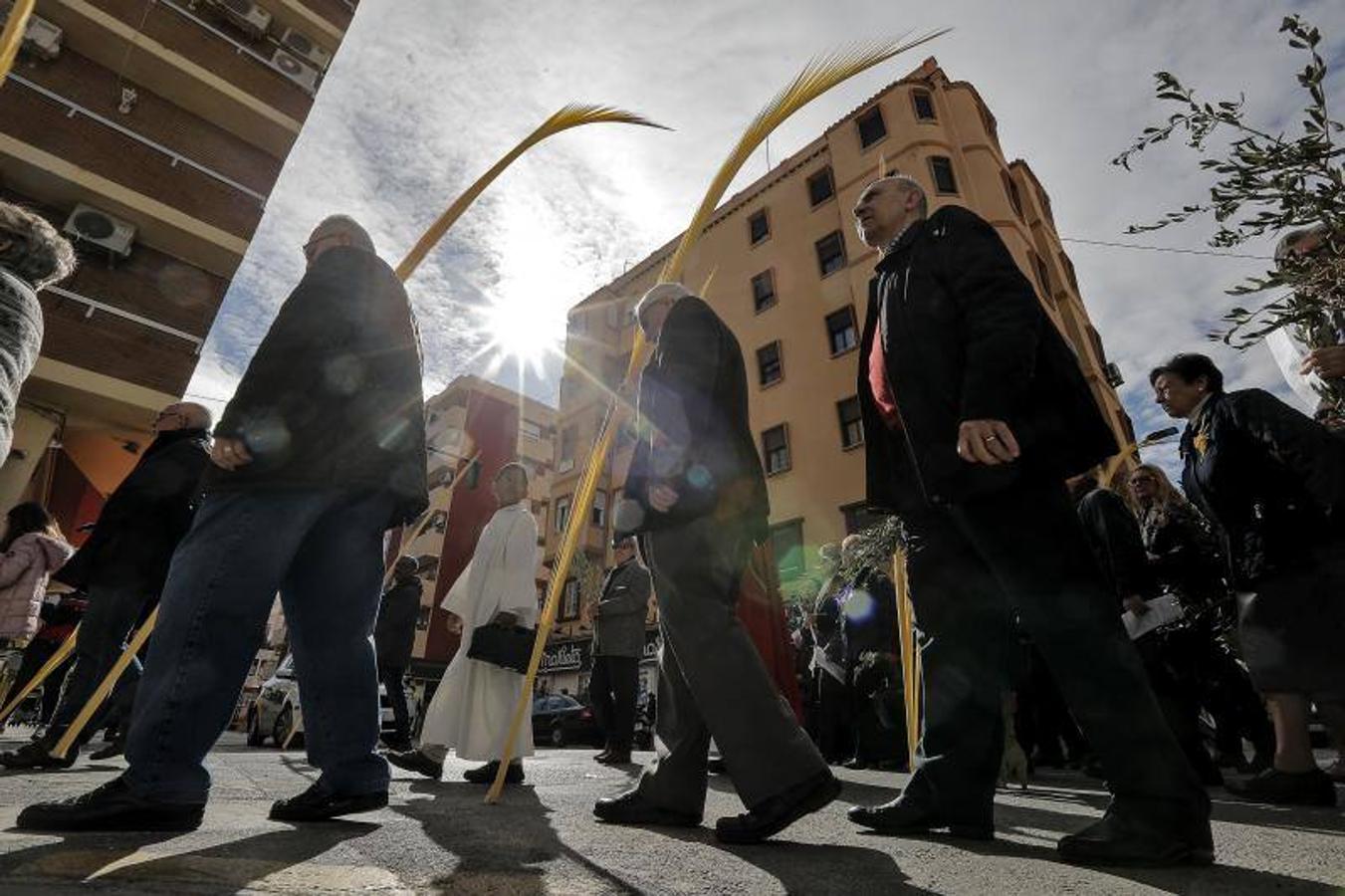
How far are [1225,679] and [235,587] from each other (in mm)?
5387

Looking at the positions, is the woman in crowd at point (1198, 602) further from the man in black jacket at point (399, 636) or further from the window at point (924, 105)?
the window at point (924, 105)

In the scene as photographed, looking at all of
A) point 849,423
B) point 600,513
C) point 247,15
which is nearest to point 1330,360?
point 849,423

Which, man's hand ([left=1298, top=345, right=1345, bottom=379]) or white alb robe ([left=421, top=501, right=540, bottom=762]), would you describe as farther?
white alb robe ([left=421, top=501, right=540, bottom=762])

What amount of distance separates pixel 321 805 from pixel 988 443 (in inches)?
84.9

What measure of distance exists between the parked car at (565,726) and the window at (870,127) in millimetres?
17913

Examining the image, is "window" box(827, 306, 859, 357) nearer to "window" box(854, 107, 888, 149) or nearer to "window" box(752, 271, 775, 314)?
"window" box(752, 271, 775, 314)

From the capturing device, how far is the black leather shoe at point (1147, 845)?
1621 millimetres

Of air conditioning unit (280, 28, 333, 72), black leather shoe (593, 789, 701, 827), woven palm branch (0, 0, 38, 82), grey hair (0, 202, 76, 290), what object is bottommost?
black leather shoe (593, 789, 701, 827)

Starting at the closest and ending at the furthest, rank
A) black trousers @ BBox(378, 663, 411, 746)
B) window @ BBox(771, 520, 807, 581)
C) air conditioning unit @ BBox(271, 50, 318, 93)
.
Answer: black trousers @ BBox(378, 663, 411, 746), air conditioning unit @ BBox(271, 50, 318, 93), window @ BBox(771, 520, 807, 581)

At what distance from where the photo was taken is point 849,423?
19.7m

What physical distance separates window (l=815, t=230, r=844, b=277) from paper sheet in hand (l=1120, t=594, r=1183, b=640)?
18911 mm

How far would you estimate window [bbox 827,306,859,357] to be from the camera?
2080cm

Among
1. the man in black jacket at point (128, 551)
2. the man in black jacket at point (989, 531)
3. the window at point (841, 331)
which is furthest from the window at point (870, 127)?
the man in black jacket at point (989, 531)

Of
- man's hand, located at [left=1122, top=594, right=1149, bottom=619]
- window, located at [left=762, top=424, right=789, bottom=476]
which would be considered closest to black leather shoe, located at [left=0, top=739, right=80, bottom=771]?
man's hand, located at [left=1122, top=594, right=1149, bottom=619]
